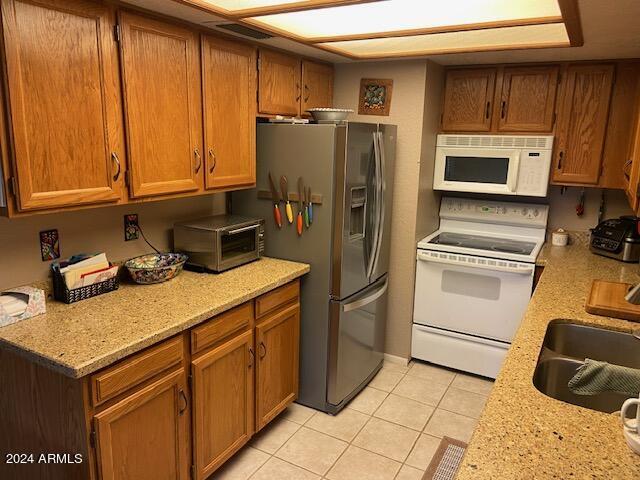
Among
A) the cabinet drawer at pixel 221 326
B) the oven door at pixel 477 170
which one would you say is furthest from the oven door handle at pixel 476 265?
the cabinet drawer at pixel 221 326

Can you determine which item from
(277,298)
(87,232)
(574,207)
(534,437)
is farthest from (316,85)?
(534,437)

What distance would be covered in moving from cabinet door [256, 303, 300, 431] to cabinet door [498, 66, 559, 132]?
1.89 m

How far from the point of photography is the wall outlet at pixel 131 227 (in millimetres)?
2346

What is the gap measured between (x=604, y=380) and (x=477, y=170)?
199 cm

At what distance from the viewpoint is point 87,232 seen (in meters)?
2.16

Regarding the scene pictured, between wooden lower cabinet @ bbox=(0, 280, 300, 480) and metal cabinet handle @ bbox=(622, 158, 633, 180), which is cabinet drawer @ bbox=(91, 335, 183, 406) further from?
metal cabinet handle @ bbox=(622, 158, 633, 180)

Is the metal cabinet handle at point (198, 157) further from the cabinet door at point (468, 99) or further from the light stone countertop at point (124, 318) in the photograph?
the cabinet door at point (468, 99)

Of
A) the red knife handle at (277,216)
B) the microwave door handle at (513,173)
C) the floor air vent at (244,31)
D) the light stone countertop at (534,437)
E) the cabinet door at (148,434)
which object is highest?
the floor air vent at (244,31)

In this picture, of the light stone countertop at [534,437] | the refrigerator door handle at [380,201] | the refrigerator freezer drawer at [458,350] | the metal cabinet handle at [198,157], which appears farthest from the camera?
the refrigerator freezer drawer at [458,350]

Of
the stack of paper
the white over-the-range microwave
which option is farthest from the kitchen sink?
the stack of paper

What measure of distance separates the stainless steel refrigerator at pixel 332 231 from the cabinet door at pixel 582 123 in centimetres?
110

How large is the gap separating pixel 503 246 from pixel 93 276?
257cm

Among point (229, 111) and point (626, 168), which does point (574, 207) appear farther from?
point (229, 111)

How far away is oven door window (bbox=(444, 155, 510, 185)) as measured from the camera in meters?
3.18
